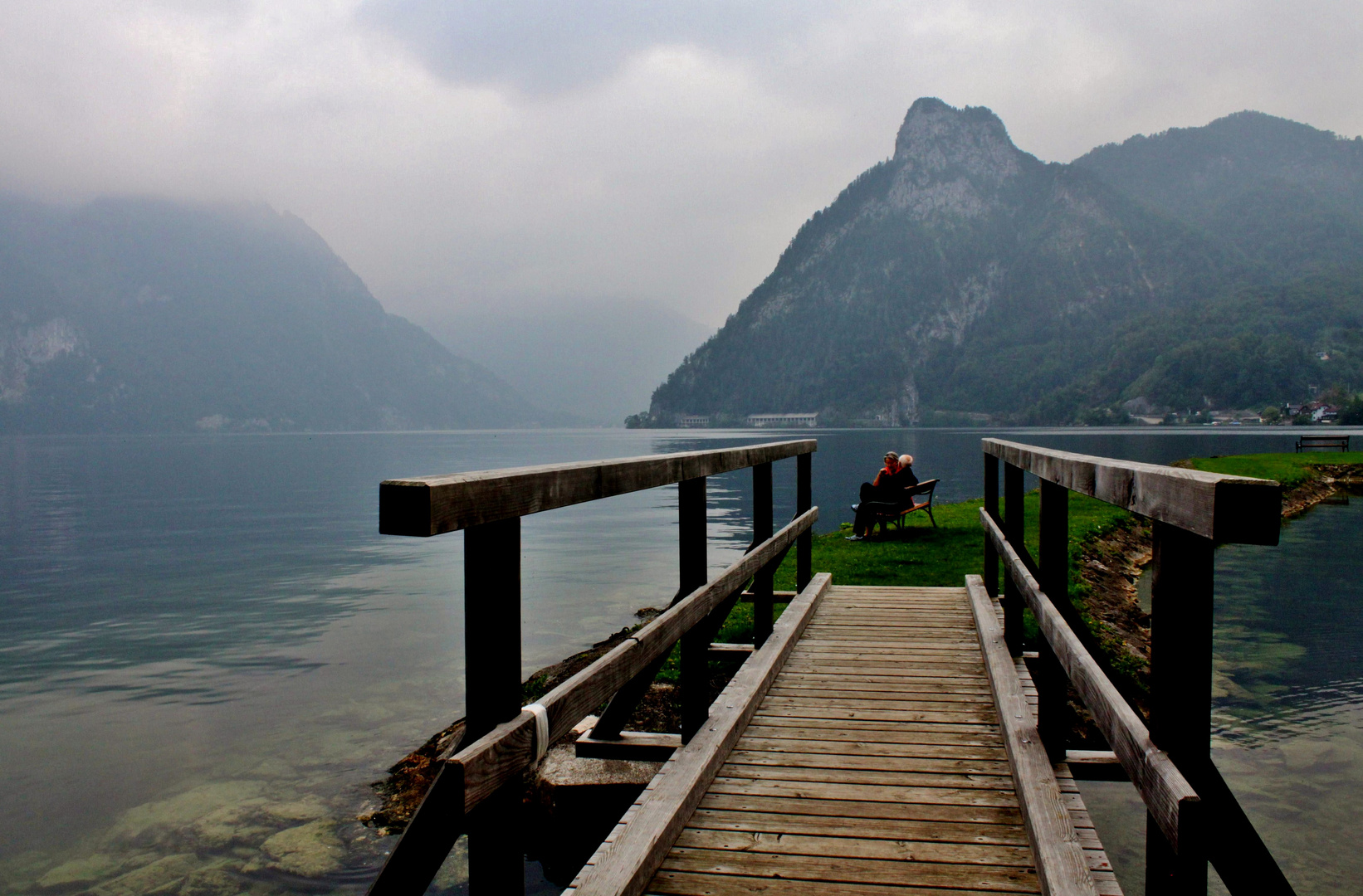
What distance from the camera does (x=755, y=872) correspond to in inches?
135

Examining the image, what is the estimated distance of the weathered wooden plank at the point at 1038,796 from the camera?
123 inches

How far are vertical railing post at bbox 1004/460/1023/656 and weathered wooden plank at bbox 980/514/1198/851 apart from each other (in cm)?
194

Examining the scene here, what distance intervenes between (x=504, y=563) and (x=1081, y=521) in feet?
63.7

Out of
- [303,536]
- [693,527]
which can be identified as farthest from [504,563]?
[303,536]

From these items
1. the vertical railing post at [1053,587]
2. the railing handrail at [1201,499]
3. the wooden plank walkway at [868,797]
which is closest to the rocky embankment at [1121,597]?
the vertical railing post at [1053,587]

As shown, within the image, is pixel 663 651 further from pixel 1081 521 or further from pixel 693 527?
pixel 1081 521

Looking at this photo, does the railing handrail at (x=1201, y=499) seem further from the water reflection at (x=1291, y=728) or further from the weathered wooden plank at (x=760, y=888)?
the water reflection at (x=1291, y=728)

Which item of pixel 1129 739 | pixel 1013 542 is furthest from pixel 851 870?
pixel 1013 542

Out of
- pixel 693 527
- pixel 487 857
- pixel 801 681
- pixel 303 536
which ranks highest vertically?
pixel 693 527

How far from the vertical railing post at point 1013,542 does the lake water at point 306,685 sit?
57.0 inches

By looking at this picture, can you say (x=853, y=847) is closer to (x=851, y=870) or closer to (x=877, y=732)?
(x=851, y=870)

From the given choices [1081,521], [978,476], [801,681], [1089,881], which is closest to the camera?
[1089,881]

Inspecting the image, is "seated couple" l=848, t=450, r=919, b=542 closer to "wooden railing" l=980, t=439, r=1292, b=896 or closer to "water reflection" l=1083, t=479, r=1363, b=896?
"water reflection" l=1083, t=479, r=1363, b=896

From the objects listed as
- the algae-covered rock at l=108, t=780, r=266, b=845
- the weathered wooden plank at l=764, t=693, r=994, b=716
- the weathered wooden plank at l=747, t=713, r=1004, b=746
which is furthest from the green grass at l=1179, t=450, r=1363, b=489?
the algae-covered rock at l=108, t=780, r=266, b=845
